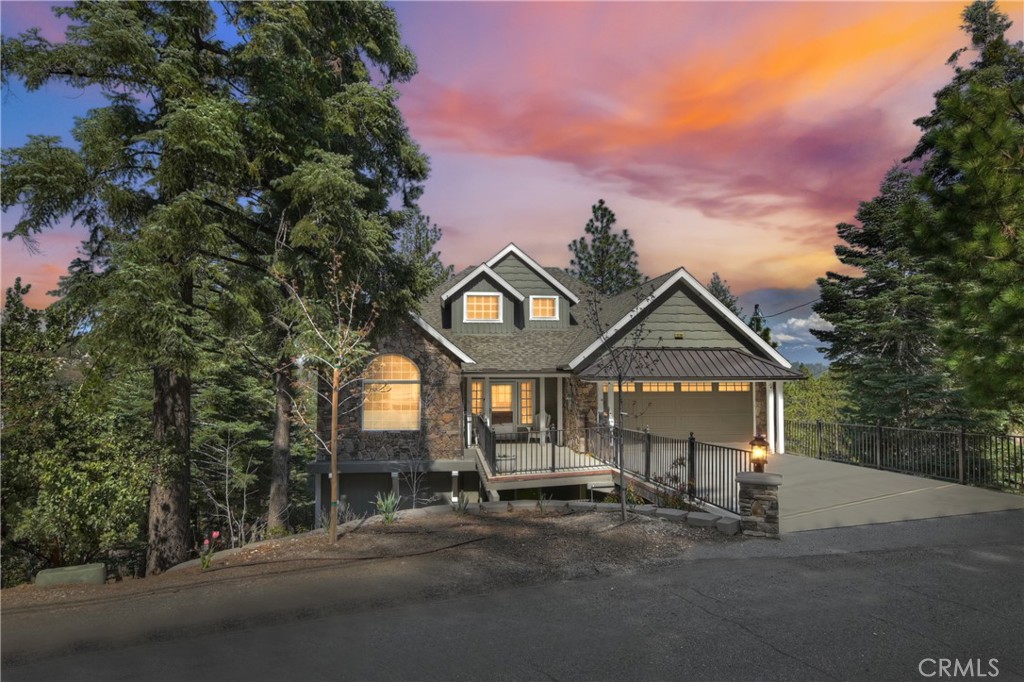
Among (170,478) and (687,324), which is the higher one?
(687,324)

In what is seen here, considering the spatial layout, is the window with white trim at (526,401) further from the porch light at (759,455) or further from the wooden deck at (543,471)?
the porch light at (759,455)

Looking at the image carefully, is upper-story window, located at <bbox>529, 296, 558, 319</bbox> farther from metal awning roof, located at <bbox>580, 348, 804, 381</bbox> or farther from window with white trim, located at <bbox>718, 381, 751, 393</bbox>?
window with white trim, located at <bbox>718, 381, 751, 393</bbox>

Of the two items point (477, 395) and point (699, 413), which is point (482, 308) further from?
point (699, 413)

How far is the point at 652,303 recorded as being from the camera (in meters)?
18.1

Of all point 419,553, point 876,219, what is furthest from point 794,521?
point 876,219

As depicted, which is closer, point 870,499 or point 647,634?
point 647,634

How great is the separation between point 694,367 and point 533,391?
5778mm

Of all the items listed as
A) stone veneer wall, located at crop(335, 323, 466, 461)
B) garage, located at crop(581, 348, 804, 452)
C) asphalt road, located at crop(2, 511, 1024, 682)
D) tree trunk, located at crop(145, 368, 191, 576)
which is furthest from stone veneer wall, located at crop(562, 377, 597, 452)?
tree trunk, located at crop(145, 368, 191, 576)

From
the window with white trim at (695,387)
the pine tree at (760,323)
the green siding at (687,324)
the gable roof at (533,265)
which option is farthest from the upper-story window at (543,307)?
the pine tree at (760,323)

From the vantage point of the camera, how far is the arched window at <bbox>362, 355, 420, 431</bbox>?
16578 mm

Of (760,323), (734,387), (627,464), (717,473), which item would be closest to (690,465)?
(717,473)

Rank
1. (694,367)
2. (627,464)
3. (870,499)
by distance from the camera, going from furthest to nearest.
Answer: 1. (694,367)
2. (627,464)
3. (870,499)

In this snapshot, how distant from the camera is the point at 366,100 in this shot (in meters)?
12.0

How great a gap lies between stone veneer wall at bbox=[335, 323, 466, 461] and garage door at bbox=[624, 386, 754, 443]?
575cm
